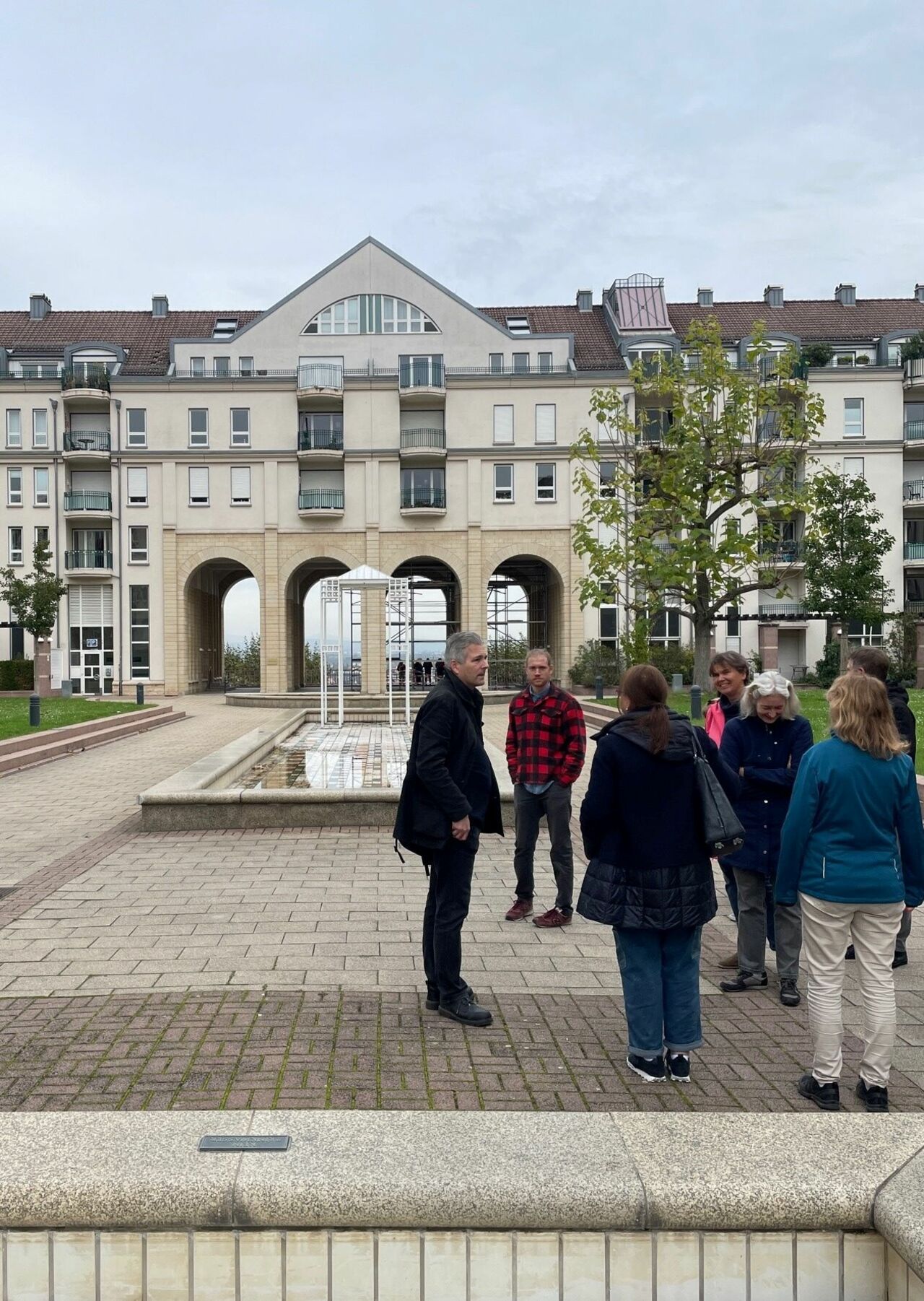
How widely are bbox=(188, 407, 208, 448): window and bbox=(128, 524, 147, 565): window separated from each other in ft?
15.7

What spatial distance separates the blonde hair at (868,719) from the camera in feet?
13.3

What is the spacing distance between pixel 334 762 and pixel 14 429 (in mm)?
41380

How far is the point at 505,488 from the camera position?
160ft

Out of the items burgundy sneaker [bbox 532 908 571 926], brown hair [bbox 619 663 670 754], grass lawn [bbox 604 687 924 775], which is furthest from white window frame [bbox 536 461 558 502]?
brown hair [bbox 619 663 670 754]

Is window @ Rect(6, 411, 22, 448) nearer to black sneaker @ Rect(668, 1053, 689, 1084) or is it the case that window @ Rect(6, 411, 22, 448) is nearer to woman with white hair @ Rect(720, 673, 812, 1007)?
woman with white hair @ Rect(720, 673, 812, 1007)

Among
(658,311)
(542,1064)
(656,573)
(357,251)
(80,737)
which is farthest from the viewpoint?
(658,311)

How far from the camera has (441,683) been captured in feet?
17.0

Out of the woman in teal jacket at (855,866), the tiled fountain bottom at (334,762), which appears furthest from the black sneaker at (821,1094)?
the tiled fountain bottom at (334,762)

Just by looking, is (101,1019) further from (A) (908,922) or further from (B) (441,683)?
(A) (908,922)

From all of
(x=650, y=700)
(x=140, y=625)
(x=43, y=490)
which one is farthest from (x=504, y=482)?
(x=650, y=700)

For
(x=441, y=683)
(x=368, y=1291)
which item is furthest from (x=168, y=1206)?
(x=441, y=683)

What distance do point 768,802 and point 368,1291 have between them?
353 centimetres

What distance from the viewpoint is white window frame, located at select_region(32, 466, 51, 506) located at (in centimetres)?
4919

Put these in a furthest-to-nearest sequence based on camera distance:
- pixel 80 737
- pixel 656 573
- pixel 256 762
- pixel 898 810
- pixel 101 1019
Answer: pixel 656 573
pixel 80 737
pixel 256 762
pixel 101 1019
pixel 898 810
